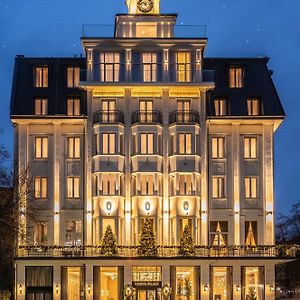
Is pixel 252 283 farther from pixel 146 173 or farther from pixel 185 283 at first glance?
pixel 146 173

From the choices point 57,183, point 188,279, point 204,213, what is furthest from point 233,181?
point 57,183

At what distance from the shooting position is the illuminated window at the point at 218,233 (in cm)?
8656

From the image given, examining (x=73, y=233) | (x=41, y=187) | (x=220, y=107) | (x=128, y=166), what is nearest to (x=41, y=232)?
(x=73, y=233)

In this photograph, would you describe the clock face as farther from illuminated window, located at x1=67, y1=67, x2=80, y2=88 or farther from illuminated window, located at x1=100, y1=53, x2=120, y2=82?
illuminated window, located at x1=67, y1=67, x2=80, y2=88

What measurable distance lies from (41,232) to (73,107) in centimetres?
1143

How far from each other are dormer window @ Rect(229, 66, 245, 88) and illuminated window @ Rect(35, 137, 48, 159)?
17613 mm

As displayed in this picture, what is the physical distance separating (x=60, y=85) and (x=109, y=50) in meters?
5.87

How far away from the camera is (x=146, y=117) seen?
86.8 m

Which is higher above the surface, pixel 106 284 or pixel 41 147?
pixel 41 147

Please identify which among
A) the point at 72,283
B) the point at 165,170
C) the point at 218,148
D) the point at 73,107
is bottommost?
the point at 72,283

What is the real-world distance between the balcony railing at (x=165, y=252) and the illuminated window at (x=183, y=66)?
14835 millimetres

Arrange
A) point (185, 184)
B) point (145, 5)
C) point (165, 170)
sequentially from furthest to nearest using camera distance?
Answer: point (145, 5)
point (165, 170)
point (185, 184)

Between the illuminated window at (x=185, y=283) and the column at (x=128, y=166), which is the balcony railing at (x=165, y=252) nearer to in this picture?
the illuminated window at (x=185, y=283)

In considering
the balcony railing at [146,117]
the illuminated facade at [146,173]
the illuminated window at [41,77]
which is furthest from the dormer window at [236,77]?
the illuminated window at [41,77]
